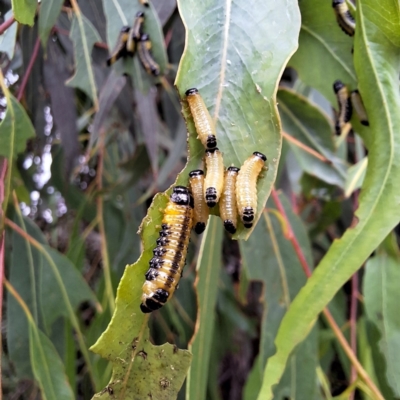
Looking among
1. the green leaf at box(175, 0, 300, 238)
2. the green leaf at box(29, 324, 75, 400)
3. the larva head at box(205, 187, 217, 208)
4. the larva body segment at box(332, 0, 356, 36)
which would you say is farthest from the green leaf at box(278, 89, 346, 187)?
the green leaf at box(29, 324, 75, 400)

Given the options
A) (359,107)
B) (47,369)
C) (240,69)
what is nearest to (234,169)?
(240,69)

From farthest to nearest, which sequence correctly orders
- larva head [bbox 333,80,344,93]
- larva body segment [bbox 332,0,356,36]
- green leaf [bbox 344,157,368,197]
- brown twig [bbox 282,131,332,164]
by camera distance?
1. brown twig [bbox 282,131,332,164]
2. green leaf [bbox 344,157,368,197]
3. larva head [bbox 333,80,344,93]
4. larva body segment [bbox 332,0,356,36]

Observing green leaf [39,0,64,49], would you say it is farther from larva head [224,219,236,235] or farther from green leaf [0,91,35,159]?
larva head [224,219,236,235]

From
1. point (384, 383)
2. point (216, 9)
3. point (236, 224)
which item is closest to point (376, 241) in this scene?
point (236, 224)

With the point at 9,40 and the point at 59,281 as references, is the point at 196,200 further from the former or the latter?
the point at 59,281

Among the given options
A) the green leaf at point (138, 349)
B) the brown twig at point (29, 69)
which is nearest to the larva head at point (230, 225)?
the green leaf at point (138, 349)

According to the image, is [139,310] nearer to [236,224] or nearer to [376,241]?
[236,224]
